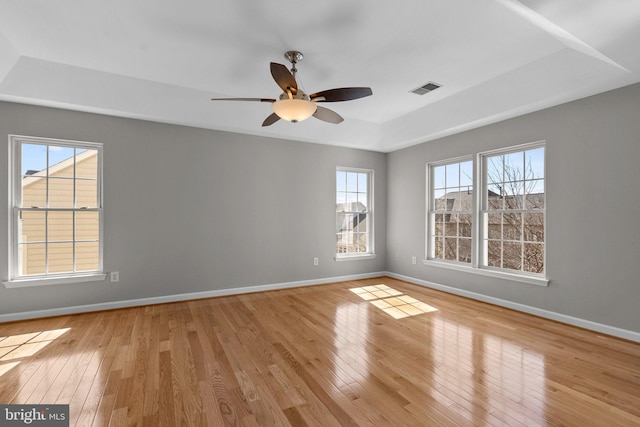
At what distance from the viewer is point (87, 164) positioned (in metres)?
3.83

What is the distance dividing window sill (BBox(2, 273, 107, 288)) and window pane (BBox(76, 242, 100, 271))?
0.12 m

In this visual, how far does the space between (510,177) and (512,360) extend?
251cm

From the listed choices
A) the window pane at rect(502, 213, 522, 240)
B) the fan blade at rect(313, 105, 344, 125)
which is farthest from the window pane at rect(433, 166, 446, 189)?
the fan blade at rect(313, 105, 344, 125)

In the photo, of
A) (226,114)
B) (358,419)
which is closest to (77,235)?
(226,114)

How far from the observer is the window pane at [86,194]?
12.5ft

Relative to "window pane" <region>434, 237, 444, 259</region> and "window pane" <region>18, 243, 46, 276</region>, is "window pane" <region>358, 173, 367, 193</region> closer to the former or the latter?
"window pane" <region>434, 237, 444, 259</region>

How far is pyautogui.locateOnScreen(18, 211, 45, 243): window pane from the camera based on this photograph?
3.54m

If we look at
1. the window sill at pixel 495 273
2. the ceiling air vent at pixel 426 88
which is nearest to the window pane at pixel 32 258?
the ceiling air vent at pixel 426 88

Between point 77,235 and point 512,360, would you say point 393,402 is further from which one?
point 77,235

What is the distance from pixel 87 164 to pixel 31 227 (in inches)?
38.0

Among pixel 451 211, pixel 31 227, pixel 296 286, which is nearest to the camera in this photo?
pixel 31 227

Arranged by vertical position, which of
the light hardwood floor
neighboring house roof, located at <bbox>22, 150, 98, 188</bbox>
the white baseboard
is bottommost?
the light hardwood floor

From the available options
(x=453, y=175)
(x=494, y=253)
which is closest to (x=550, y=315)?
(x=494, y=253)

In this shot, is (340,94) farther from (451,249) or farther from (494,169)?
(451,249)
